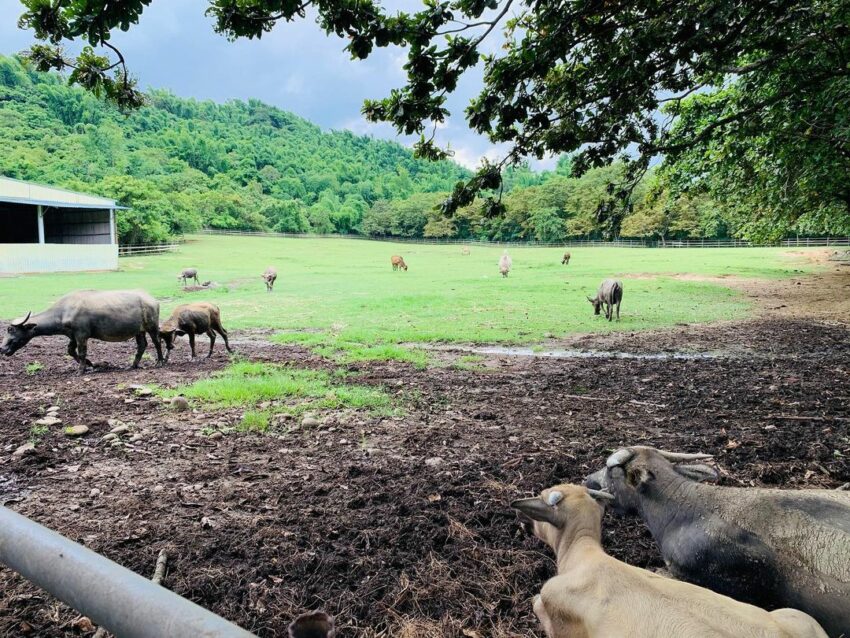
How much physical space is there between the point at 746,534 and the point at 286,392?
6.31m

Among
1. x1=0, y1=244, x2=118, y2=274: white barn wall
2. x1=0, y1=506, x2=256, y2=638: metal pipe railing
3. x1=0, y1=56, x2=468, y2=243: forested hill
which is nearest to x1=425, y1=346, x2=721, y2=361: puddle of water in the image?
x1=0, y1=506, x2=256, y2=638: metal pipe railing

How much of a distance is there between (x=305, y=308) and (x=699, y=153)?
14.1m

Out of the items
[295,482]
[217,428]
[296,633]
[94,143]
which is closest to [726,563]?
[296,633]

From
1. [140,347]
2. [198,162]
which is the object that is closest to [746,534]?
[140,347]

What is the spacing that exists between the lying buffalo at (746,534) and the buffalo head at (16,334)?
10901mm

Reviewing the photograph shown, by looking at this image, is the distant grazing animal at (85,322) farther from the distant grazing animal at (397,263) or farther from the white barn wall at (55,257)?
the distant grazing animal at (397,263)

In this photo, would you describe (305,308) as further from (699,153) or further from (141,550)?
(141,550)

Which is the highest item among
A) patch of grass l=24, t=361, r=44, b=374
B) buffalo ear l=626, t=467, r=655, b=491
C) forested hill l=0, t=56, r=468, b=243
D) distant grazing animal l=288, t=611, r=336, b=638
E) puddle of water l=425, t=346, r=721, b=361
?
forested hill l=0, t=56, r=468, b=243

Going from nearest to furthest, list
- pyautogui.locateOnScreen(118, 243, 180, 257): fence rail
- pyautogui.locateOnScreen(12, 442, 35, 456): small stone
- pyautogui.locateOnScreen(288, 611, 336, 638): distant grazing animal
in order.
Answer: pyautogui.locateOnScreen(288, 611, 336, 638): distant grazing animal
pyautogui.locateOnScreen(12, 442, 35, 456): small stone
pyautogui.locateOnScreen(118, 243, 180, 257): fence rail

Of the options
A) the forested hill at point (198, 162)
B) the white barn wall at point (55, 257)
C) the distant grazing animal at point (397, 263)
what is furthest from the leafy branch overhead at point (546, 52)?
the forested hill at point (198, 162)

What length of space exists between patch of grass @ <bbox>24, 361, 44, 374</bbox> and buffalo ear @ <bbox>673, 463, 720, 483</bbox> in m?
11.0

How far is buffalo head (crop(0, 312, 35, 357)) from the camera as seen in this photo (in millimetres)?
9938

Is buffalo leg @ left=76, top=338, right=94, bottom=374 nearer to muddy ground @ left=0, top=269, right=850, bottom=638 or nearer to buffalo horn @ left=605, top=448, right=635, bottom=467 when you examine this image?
muddy ground @ left=0, top=269, right=850, bottom=638

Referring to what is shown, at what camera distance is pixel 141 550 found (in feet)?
12.1
